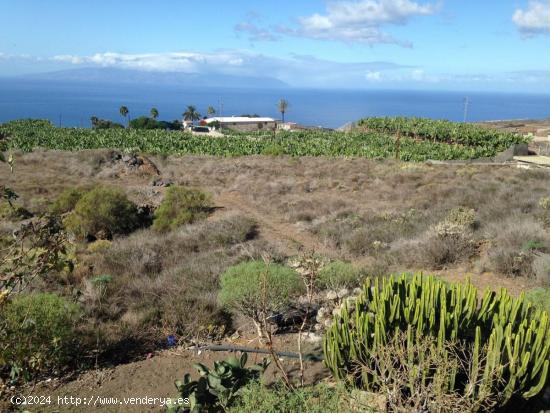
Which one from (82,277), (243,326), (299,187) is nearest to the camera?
(243,326)

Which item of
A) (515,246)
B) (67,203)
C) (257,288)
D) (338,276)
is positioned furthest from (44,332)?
(67,203)

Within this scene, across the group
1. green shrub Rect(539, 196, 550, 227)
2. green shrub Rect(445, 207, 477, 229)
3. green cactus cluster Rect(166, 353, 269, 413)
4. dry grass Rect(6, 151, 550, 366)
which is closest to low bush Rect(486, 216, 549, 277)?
dry grass Rect(6, 151, 550, 366)

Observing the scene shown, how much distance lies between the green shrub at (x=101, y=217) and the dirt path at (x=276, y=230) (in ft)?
12.5

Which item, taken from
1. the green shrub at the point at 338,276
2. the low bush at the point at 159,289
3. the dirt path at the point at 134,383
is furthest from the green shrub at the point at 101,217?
the dirt path at the point at 134,383

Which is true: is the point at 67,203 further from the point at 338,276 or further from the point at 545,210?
the point at 545,210

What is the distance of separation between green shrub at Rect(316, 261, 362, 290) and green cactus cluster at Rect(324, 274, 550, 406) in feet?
9.15

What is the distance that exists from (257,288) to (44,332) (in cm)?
329

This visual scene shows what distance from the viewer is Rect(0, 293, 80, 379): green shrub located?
6.20 meters

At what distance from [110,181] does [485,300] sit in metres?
29.1

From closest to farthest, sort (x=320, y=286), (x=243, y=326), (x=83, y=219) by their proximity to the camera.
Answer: (x=243, y=326) → (x=320, y=286) → (x=83, y=219)

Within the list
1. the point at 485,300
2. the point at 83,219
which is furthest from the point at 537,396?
the point at 83,219

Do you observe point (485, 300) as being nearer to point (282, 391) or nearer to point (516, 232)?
point (282, 391)

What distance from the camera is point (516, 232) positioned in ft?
41.6

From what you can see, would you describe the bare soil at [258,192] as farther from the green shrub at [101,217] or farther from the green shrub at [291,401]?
the green shrub at [101,217]
